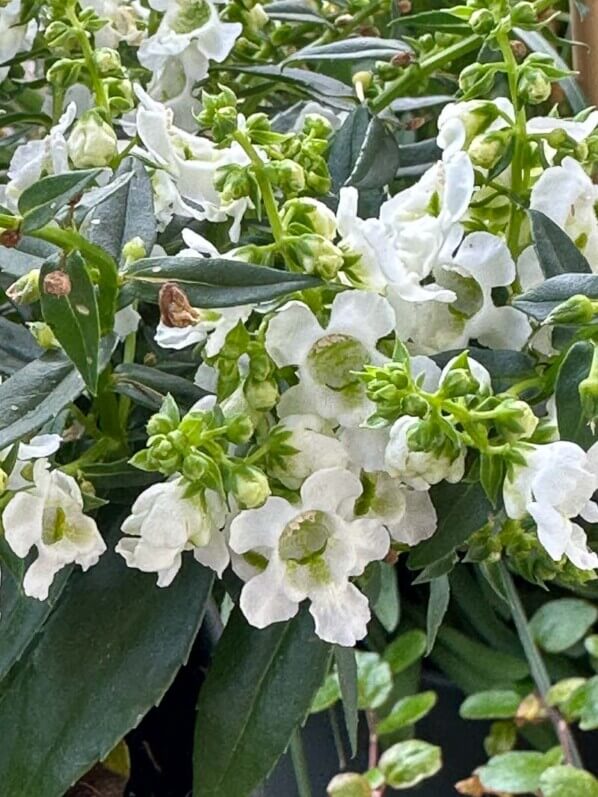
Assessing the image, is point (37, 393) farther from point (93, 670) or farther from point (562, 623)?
point (562, 623)

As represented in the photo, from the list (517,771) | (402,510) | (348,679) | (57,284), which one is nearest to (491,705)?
(517,771)

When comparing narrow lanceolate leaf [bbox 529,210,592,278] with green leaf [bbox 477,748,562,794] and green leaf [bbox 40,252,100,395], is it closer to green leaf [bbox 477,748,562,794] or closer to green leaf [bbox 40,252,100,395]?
green leaf [bbox 40,252,100,395]

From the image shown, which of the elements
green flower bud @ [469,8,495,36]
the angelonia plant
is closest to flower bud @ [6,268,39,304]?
the angelonia plant

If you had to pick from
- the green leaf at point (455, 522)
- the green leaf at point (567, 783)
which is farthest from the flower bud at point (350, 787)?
the green leaf at point (455, 522)

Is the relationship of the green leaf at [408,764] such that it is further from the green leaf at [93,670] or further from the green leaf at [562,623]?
the green leaf at [93,670]

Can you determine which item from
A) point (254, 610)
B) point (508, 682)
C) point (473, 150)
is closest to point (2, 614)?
point (254, 610)

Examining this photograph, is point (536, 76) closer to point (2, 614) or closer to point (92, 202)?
point (92, 202)
